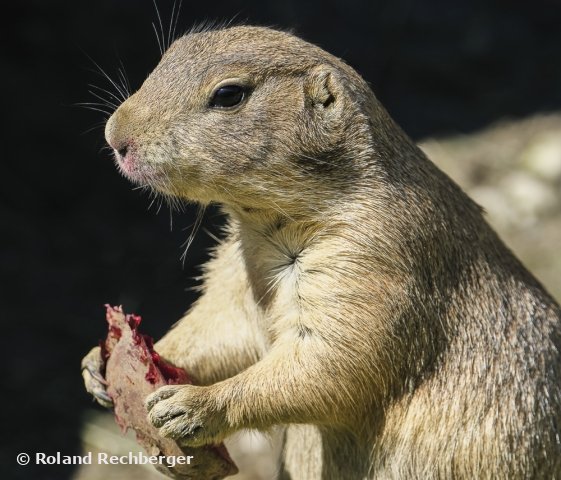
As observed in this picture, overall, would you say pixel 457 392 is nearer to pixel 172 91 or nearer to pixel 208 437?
pixel 208 437

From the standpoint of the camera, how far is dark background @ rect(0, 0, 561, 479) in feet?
25.0

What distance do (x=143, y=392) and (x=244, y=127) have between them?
1.20 m

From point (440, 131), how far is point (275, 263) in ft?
18.9

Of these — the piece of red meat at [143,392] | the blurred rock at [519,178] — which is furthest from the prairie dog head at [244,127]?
the blurred rock at [519,178]

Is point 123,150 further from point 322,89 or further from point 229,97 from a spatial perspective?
point 322,89

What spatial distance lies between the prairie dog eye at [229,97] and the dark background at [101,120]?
3.57 meters

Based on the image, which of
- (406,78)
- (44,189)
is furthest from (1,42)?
(406,78)

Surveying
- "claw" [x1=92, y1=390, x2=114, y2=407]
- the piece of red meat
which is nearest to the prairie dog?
the piece of red meat

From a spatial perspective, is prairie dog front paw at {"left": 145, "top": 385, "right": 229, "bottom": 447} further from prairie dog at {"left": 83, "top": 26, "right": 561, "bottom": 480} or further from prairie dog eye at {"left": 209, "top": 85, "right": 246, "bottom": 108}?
prairie dog eye at {"left": 209, "top": 85, "right": 246, "bottom": 108}

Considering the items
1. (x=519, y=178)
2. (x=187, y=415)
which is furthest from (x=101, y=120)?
(x=187, y=415)

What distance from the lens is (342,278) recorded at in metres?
4.17

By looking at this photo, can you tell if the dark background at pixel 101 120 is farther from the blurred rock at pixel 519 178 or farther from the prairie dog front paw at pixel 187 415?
the prairie dog front paw at pixel 187 415

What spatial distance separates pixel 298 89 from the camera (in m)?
4.26

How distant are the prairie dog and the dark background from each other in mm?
3120
